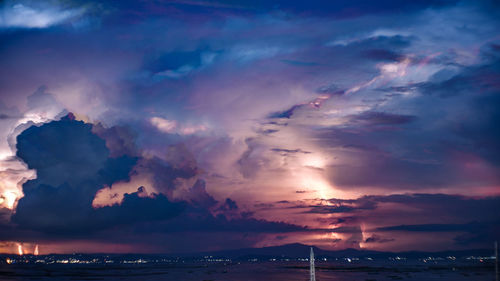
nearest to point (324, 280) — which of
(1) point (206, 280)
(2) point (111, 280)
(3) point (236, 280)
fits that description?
(3) point (236, 280)

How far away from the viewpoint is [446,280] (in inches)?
5182

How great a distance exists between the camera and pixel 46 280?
142m

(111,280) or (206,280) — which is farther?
(111,280)

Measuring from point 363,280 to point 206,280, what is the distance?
4575 cm

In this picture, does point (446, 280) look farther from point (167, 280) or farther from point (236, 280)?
point (167, 280)

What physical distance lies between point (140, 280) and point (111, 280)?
962 centimetres

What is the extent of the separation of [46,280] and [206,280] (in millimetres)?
52687

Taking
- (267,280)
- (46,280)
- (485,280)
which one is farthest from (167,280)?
(485,280)

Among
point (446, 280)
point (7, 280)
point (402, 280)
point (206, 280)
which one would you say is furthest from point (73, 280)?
point (446, 280)

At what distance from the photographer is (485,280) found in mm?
128875

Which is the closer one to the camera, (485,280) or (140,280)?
(485,280)

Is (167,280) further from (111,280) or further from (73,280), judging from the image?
(73,280)

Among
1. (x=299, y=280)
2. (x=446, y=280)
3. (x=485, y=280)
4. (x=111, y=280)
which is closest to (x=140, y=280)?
(x=111, y=280)

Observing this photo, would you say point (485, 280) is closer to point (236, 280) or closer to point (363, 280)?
point (363, 280)
